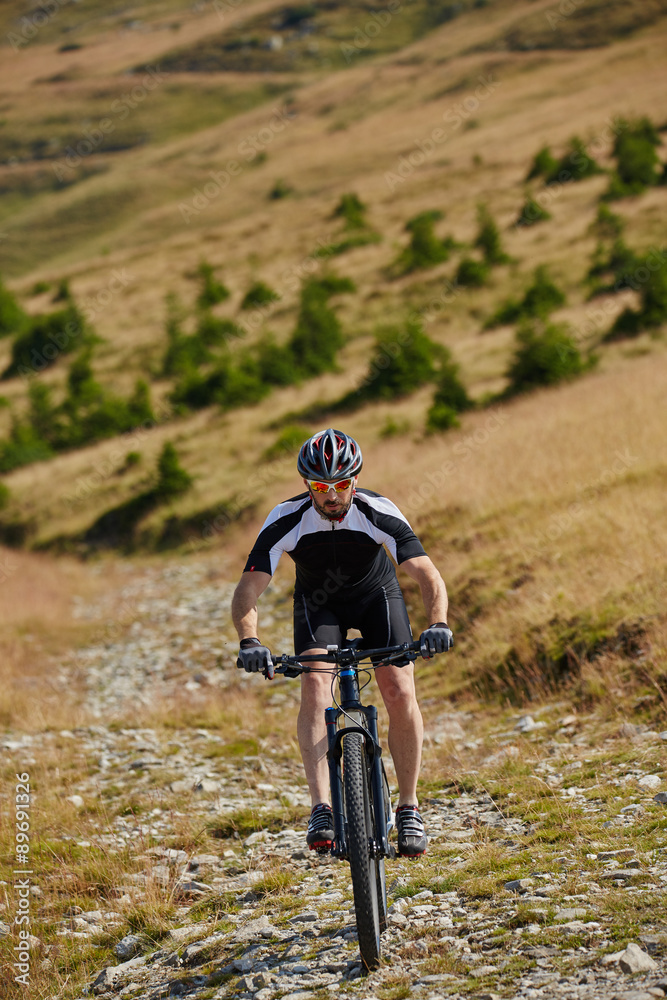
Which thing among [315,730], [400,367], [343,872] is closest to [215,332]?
[400,367]

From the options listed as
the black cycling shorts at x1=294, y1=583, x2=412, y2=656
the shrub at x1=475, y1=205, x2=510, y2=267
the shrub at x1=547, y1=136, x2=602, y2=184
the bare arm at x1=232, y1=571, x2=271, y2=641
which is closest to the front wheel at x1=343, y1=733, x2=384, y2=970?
the black cycling shorts at x1=294, y1=583, x2=412, y2=656

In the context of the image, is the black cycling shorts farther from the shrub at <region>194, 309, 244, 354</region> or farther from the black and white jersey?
the shrub at <region>194, 309, 244, 354</region>

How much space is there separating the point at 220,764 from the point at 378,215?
214ft

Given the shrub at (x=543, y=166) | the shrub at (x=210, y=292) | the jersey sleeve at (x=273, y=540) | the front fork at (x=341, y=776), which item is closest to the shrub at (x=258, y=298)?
the shrub at (x=210, y=292)

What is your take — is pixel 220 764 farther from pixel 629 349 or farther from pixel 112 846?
pixel 629 349

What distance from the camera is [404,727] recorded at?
5.21m

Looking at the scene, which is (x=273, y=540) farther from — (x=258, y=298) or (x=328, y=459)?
(x=258, y=298)

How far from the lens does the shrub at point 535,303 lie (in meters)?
39.6

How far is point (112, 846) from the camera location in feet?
23.0

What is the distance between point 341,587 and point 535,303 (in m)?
37.2

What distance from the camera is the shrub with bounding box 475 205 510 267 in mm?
49094

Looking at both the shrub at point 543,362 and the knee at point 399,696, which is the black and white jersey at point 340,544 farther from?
the shrub at point 543,362

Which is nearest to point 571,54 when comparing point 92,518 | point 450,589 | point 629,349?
point 629,349

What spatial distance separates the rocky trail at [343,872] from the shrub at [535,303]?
3314 cm
